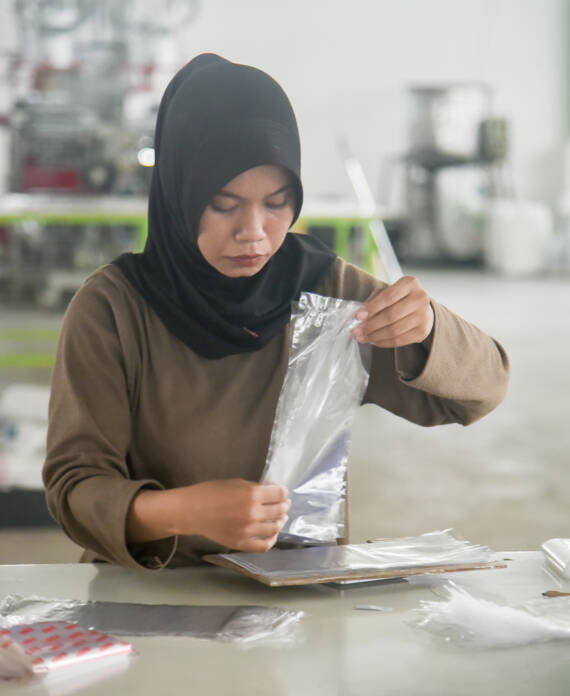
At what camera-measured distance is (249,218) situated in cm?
98

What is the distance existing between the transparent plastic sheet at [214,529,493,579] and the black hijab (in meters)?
0.25

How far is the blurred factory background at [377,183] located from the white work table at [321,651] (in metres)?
1.71

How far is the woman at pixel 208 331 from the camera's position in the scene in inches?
37.6

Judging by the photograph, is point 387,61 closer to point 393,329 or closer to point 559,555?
point 393,329

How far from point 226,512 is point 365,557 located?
0.15 m

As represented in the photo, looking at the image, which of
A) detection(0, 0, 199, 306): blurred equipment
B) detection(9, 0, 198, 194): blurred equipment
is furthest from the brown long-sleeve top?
detection(9, 0, 198, 194): blurred equipment

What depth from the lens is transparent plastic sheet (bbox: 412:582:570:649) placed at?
0.71 meters

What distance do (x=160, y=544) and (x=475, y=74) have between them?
909cm

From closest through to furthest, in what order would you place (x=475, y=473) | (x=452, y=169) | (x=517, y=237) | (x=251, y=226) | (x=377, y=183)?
(x=251, y=226) → (x=475, y=473) → (x=517, y=237) → (x=452, y=169) → (x=377, y=183)

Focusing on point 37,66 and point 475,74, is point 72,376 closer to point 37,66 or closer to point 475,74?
point 37,66

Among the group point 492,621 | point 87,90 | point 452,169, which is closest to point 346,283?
point 492,621

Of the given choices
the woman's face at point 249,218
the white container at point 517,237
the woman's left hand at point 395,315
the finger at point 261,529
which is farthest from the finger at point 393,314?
the white container at point 517,237

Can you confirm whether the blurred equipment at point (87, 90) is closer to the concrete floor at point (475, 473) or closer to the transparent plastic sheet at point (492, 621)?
the concrete floor at point (475, 473)

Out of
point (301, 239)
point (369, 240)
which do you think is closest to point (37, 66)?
point (369, 240)
